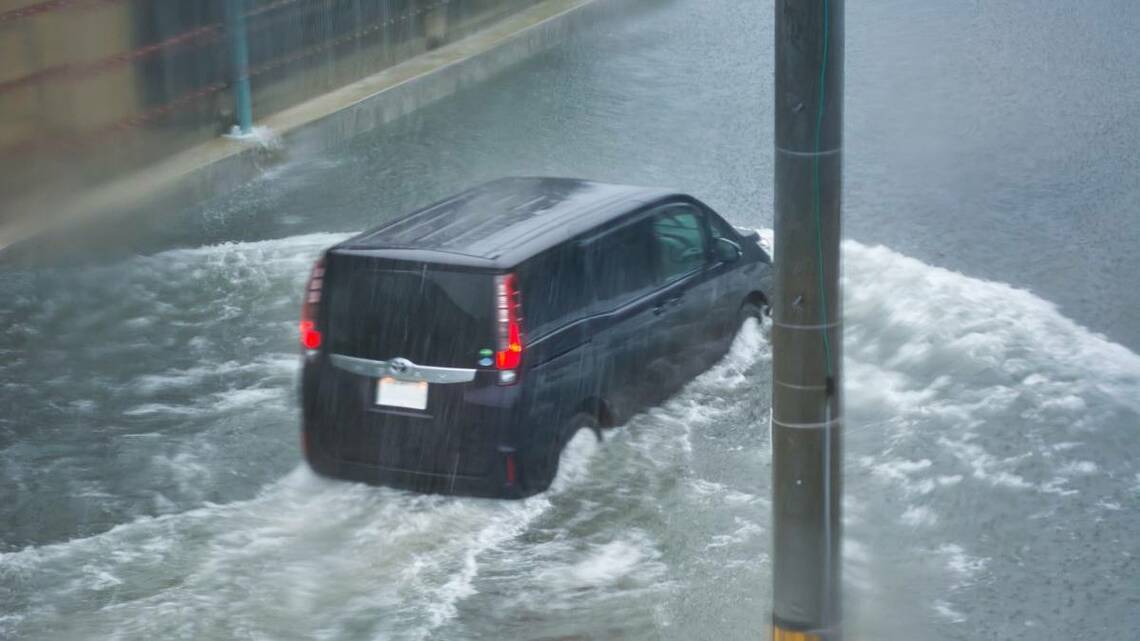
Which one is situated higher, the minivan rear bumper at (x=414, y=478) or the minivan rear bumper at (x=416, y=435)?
the minivan rear bumper at (x=416, y=435)

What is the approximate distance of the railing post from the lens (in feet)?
53.7

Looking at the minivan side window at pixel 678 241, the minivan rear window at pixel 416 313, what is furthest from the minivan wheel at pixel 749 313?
the minivan rear window at pixel 416 313

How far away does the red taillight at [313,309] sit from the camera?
9.08 metres

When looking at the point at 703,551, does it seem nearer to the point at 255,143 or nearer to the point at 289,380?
the point at 289,380

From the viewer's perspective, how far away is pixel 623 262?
9.78m

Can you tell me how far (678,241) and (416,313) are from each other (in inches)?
87.6

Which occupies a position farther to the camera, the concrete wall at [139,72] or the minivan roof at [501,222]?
the concrete wall at [139,72]

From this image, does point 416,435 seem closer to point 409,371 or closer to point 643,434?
point 409,371

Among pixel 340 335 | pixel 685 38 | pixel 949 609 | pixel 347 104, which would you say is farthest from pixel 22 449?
pixel 685 38

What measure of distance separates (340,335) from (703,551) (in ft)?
7.44

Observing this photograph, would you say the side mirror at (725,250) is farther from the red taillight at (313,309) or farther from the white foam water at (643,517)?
the red taillight at (313,309)

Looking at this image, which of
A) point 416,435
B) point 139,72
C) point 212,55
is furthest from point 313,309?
point 212,55

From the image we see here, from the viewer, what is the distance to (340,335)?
8.98 metres

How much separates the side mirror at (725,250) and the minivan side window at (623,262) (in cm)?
69
